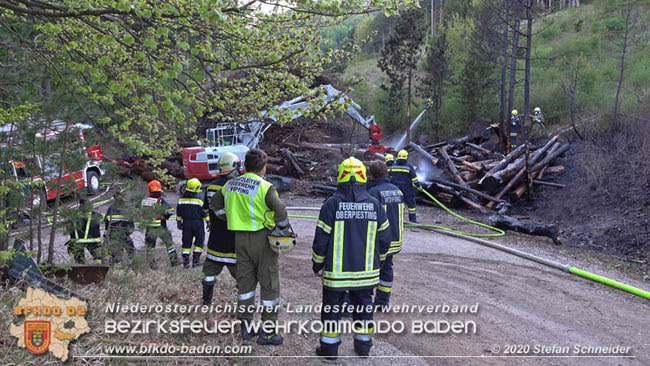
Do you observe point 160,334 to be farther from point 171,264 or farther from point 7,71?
point 171,264

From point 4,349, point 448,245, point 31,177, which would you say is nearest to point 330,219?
point 4,349

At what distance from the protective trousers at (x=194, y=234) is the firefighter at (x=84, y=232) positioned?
1521mm

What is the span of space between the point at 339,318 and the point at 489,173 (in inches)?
468

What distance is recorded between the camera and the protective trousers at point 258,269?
486 cm

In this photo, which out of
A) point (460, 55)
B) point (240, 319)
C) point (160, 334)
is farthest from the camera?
point (460, 55)

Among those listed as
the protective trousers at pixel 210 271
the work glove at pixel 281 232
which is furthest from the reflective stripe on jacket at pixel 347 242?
the protective trousers at pixel 210 271

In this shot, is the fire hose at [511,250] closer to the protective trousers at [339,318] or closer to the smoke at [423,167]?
the smoke at [423,167]

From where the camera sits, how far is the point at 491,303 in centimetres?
682

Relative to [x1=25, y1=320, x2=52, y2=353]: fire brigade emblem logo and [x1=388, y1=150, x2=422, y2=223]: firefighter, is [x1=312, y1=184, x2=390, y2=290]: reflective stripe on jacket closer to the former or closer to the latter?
[x1=25, y1=320, x2=52, y2=353]: fire brigade emblem logo

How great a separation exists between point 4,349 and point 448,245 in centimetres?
871

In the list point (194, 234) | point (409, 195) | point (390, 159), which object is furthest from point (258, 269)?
point (390, 159)

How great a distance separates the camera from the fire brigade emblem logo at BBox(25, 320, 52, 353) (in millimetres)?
3776

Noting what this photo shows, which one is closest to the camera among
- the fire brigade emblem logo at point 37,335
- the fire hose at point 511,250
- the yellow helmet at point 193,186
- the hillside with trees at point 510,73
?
the fire brigade emblem logo at point 37,335

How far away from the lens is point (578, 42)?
34.9 metres
